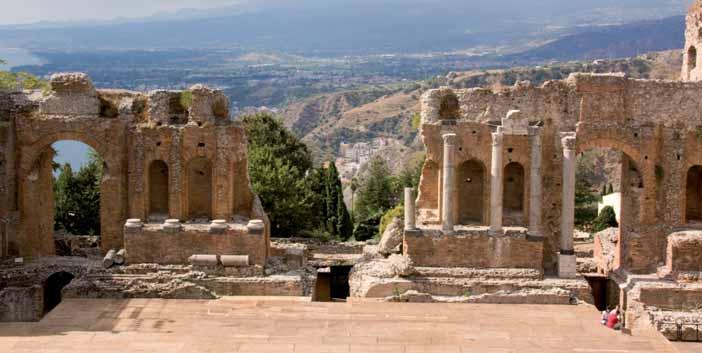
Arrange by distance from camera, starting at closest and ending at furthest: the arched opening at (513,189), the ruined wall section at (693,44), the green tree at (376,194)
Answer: the arched opening at (513,189)
the ruined wall section at (693,44)
the green tree at (376,194)

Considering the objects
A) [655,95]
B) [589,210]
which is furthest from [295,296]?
[589,210]

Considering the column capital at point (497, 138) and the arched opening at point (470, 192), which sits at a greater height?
the column capital at point (497, 138)

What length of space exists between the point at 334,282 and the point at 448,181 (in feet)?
19.5

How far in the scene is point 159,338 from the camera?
22500 millimetres

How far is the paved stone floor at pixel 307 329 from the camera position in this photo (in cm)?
2205

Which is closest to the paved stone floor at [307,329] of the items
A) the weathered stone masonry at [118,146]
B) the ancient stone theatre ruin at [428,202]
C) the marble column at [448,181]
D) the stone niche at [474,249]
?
the ancient stone theatre ruin at [428,202]

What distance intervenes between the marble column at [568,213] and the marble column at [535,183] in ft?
2.47

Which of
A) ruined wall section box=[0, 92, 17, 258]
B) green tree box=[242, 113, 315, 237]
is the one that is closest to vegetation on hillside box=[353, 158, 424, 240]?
green tree box=[242, 113, 315, 237]

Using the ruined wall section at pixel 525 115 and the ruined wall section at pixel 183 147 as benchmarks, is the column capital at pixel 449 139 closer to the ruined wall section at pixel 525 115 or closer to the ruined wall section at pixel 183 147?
the ruined wall section at pixel 525 115

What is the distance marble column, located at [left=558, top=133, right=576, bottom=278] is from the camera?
27847 mm

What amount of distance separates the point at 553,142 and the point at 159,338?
44.9 ft

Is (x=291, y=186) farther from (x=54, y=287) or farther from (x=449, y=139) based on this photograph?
(x=449, y=139)

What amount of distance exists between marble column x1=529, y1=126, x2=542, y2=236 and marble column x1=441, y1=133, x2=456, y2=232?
2.45 m

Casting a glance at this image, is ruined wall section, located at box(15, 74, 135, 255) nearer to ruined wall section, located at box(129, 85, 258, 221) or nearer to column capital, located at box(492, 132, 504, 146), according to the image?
ruined wall section, located at box(129, 85, 258, 221)
